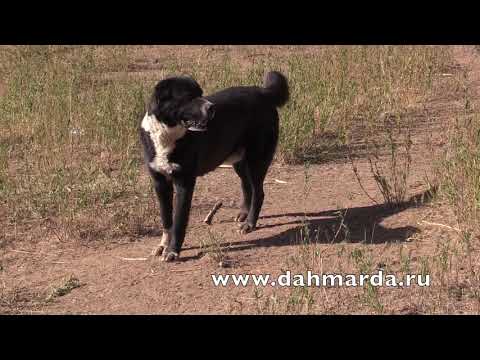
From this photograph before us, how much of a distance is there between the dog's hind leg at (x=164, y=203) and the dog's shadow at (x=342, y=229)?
193 mm

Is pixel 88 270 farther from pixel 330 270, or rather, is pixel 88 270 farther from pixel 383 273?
pixel 383 273

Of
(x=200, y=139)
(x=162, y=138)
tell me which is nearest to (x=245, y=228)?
(x=200, y=139)

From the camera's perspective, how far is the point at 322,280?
15.2 feet

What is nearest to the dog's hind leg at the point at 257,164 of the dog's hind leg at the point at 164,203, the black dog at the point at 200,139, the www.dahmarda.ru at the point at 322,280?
the black dog at the point at 200,139

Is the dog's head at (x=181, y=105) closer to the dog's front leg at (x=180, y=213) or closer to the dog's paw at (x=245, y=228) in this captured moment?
the dog's front leg at (x=180, y=213)

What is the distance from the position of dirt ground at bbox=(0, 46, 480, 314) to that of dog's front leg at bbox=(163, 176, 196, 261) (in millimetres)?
109

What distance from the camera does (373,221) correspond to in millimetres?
5742

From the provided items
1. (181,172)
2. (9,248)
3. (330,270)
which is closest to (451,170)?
(330,270)

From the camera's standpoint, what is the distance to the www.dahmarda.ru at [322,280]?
4.52m

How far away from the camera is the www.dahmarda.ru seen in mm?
4523

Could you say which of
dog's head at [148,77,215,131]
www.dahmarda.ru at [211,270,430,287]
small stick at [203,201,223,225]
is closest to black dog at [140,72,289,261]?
dog's head at [148,77,215,131]

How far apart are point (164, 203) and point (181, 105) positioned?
78cm

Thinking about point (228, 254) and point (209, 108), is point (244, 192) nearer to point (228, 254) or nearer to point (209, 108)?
point (228, 254)

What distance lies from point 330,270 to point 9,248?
2.43 meters
